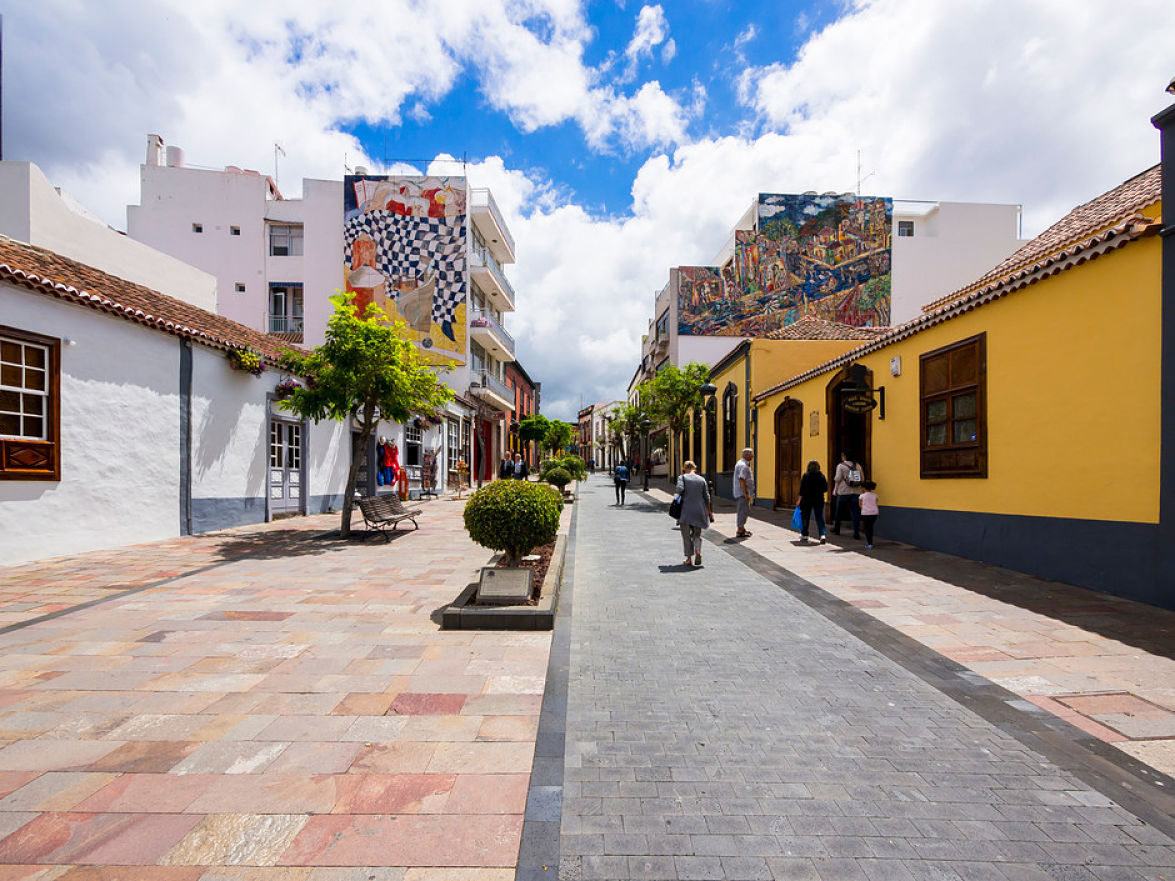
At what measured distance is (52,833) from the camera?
253cm

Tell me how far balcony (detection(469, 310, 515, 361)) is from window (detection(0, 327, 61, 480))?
2116 centimetres

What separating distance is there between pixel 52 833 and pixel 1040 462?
967 cm

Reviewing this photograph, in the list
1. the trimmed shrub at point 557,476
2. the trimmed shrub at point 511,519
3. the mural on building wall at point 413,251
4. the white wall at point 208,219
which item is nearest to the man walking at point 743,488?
the trimmed shrub at point 511,519

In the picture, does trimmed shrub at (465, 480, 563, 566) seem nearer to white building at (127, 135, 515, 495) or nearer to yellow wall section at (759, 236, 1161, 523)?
yellow wall section at (759, 236, 1161, 523)

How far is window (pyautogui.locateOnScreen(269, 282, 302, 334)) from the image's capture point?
28.4m

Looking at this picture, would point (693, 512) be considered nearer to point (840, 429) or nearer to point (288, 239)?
point (840, 429)

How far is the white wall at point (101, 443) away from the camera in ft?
27.5

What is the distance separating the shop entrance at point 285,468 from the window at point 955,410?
13584 millimetres

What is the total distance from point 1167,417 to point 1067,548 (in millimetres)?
1967

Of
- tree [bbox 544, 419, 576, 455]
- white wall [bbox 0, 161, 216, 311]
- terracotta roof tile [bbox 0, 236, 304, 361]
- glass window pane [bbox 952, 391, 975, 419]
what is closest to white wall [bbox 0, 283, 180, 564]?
terracotta roof tile [bbox 0, 236, 304, 361]

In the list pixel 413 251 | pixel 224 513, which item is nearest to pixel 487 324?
pixel 413 251

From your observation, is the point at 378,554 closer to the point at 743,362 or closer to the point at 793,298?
the point at 743,362

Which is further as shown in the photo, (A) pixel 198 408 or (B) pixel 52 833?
(A) pixel 198 408

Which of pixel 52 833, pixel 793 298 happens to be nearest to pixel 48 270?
pixel 52 833
